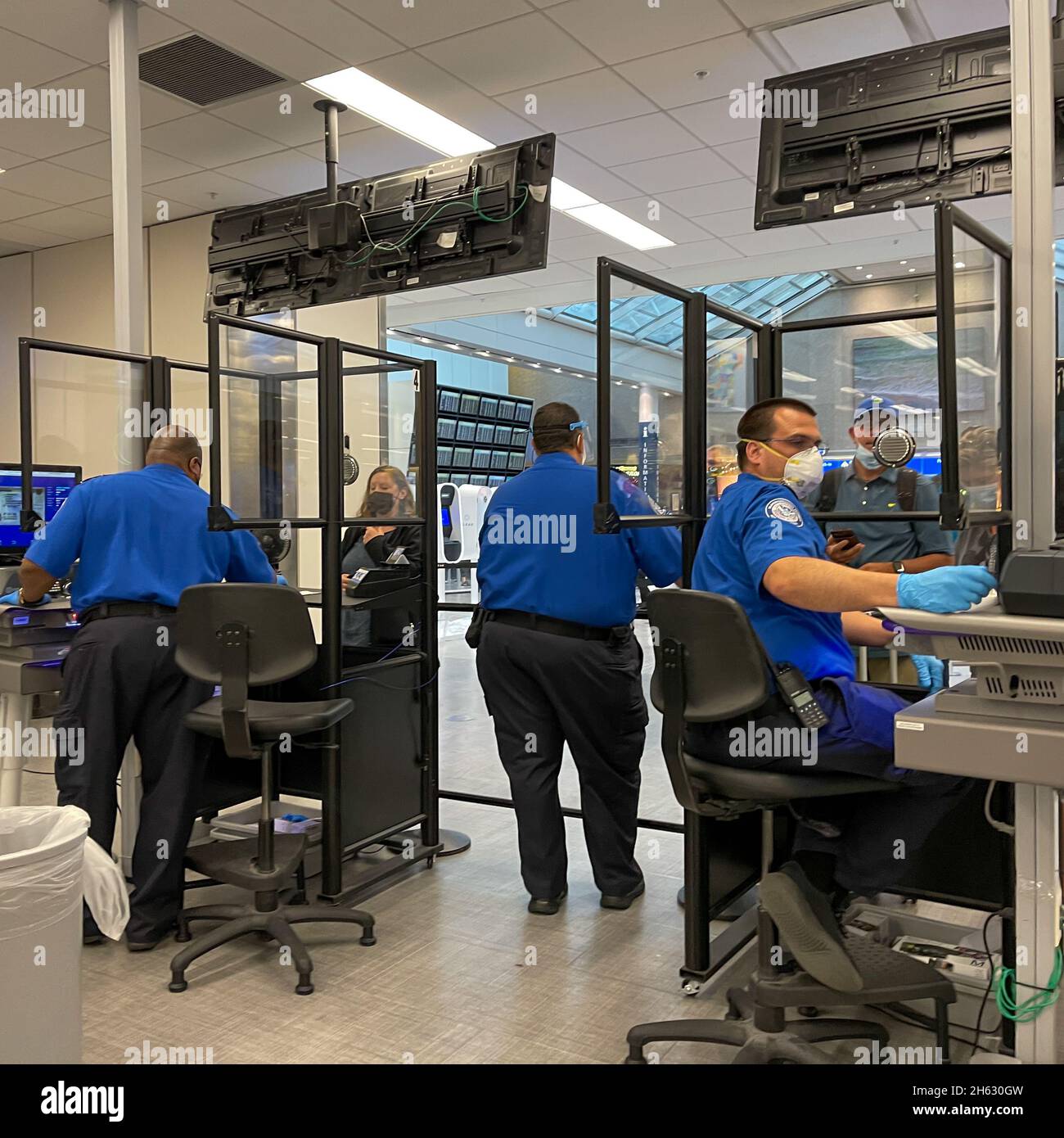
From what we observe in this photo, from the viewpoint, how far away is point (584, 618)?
3.11 m

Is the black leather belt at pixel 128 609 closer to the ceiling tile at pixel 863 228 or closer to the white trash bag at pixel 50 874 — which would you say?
the white trash bag at pixel 50 874

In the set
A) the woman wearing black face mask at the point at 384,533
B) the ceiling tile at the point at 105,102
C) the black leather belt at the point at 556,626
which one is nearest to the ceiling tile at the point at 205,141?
the ceiling tile at the point at 105,102

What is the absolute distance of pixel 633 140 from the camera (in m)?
5.48

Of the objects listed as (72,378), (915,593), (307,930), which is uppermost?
(72,378)

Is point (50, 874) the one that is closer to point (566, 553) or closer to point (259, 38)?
point (566, 553)

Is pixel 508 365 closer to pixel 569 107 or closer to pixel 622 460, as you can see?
pixel 569 107

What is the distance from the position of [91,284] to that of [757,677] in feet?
22.3

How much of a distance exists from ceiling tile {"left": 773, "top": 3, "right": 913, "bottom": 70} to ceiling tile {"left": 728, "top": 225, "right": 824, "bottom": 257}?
2.42 meters

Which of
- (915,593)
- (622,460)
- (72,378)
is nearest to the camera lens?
(915,593)

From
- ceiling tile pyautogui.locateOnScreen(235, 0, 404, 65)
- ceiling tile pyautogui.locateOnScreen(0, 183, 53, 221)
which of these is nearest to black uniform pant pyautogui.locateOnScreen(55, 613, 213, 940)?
ceiling tile pyautogui.locateOnScreen(235, 0, 404, 65)

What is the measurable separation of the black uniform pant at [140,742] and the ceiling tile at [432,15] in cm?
264

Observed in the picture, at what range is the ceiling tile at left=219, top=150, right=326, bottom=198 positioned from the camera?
18.9 ft

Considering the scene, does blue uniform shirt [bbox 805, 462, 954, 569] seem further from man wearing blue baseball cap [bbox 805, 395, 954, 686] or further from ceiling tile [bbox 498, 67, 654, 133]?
ceiling tile [bbox 498, 67, 654, 133]
